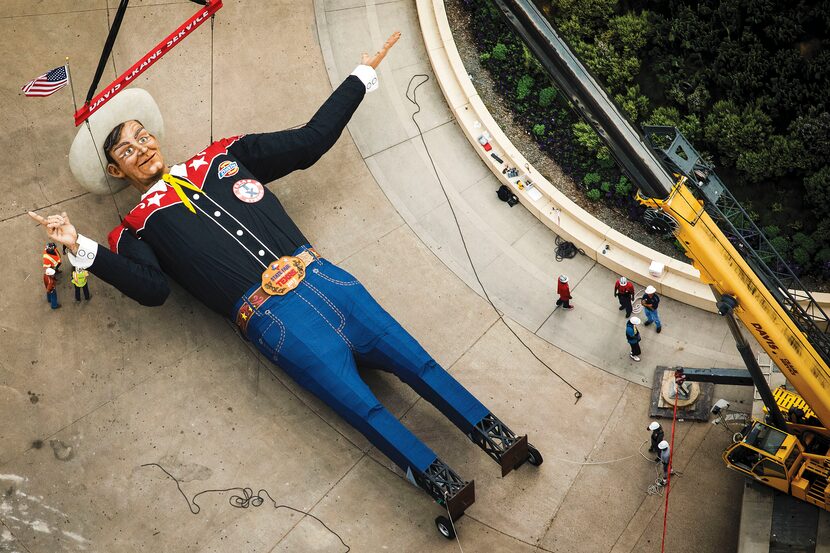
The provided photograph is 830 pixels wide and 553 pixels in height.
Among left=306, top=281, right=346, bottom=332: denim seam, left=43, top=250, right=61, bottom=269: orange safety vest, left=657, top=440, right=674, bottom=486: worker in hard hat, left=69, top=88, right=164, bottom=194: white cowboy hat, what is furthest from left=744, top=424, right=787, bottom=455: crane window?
left=43, top=250, right=61, bottom=269: orange safety vest

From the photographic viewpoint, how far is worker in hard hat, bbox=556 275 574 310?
752 inches

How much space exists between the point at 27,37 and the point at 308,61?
5568mm

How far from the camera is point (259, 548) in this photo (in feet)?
55.8

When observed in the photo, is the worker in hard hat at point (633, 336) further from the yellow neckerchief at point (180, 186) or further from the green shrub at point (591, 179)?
the yellow neckerchief at point (180, 186)

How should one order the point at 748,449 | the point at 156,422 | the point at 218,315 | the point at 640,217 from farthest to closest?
the point at 640,217, the point at 218,315, the point at 156,422, the point at 748,449

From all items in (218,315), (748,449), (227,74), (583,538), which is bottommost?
(583,538)

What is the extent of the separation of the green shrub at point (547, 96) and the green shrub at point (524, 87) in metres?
0.30

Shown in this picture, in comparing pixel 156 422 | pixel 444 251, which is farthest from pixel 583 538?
pixel 156 422

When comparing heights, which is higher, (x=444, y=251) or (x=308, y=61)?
(x=308, y=61)

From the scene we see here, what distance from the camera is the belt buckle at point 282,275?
17516 mm

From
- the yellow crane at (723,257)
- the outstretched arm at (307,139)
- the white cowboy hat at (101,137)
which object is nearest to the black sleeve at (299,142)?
the outstretched arm at (307,139)

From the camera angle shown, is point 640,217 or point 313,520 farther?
point 640,217

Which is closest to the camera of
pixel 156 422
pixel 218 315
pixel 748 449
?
pixel 748 449

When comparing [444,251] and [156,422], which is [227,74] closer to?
[444,251]
